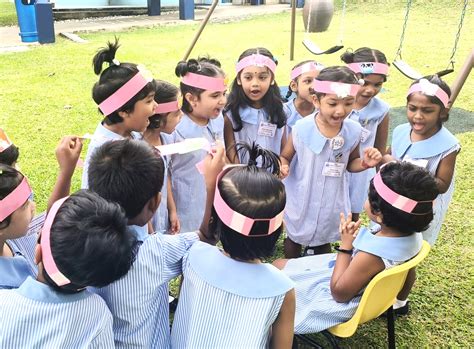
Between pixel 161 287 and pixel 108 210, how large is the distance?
1.70 feet

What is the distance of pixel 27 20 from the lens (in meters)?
11.5

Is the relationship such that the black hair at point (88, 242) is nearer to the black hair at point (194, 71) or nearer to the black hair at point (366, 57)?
the black hair at point (194, 71)

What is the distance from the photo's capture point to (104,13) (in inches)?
717

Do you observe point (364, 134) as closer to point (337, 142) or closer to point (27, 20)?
point (337, 142)

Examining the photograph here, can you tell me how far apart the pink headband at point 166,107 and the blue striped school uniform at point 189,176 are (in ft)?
0.59

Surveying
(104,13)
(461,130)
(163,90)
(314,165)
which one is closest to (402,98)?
(461,130)

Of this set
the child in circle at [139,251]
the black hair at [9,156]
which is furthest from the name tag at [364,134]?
the black hair at [9,156]

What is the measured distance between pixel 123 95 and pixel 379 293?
159cm

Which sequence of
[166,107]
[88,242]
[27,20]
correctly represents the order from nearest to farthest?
[88,242] → [166,107] → [27,20]

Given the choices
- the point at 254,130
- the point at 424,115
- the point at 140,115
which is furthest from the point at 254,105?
the point at 424,115

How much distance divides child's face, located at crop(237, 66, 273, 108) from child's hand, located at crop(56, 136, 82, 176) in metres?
1.34

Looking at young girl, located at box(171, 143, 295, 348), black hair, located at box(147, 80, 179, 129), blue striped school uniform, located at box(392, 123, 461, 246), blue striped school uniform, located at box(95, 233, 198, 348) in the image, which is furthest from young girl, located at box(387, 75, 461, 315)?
blue striped school uniform, located at box(95, 233, 198, 348)

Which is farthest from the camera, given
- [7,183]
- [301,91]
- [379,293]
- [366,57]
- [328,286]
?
[301,91]

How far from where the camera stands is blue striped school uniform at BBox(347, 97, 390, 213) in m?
3.25
